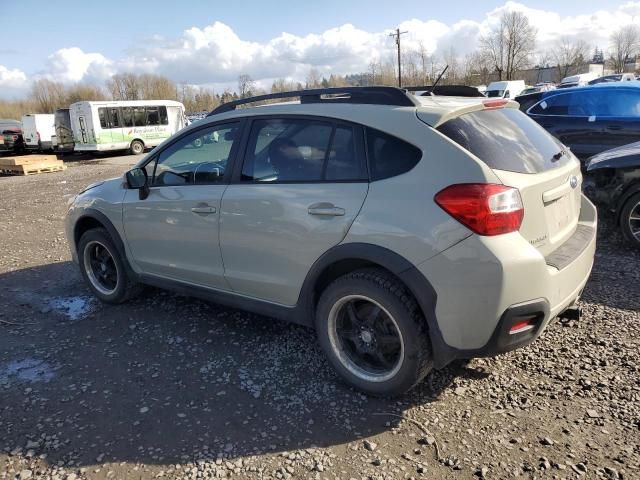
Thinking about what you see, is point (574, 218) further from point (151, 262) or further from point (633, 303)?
point (151, 262)

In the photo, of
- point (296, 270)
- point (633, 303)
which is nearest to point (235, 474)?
point (296, 270)

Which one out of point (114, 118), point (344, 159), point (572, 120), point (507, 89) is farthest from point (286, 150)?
point (507, 89)

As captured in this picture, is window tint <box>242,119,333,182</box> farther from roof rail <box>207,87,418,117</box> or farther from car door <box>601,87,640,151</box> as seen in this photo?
car door <box>601,87,640,151</box>

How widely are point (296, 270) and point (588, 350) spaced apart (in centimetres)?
207

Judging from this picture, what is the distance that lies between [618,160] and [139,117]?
24.1 m

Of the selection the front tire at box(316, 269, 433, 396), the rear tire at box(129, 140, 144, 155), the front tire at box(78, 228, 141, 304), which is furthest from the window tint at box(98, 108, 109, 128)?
the front tire at box(316, 269, 433, 396)

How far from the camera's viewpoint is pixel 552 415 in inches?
110

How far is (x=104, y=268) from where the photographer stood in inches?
191

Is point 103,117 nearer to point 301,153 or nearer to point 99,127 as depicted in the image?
point 99,127

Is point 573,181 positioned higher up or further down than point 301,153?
further down

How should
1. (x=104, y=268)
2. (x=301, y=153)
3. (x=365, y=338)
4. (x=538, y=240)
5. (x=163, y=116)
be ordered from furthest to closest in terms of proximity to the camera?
(x=163, y=116) → (x=104, y=268) → (x=301, y=153) → (x=365, y=338) → (x=538, y=240)

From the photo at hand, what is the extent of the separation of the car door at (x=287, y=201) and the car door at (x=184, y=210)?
0.52ft

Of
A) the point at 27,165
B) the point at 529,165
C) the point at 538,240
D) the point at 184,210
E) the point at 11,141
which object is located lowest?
the point at 27,165

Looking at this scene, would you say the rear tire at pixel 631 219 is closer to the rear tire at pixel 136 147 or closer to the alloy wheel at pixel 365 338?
the alloy wheel at pixel 365 338
